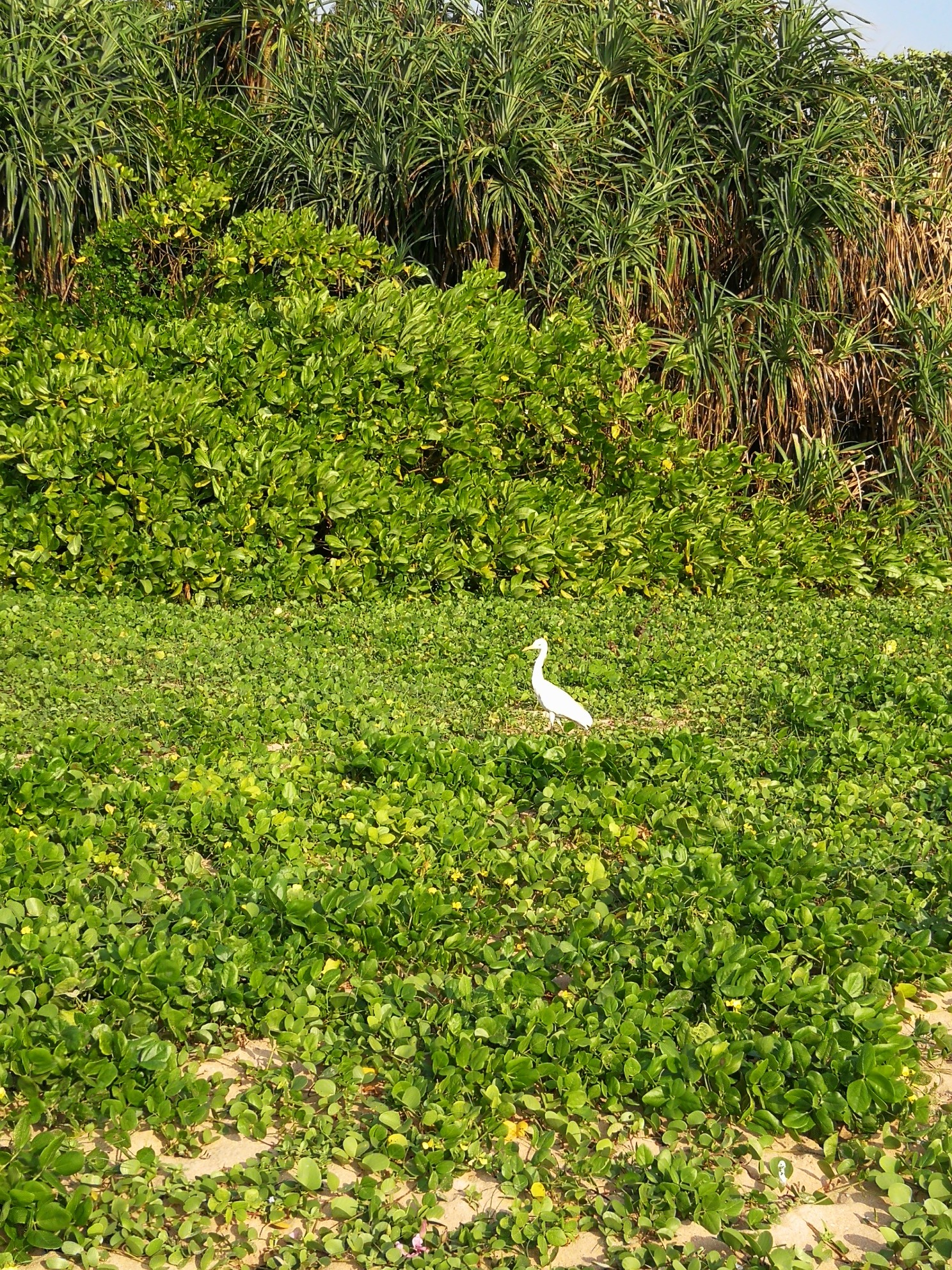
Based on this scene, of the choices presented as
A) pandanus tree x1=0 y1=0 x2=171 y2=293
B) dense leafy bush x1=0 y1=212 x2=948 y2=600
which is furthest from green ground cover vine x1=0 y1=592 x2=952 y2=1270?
pandanus tree x1=0 y1=0 x2=171 y2=293

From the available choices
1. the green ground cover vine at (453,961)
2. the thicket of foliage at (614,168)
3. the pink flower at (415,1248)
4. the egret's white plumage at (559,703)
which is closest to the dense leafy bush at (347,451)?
the thicket of foliage at (614,168)

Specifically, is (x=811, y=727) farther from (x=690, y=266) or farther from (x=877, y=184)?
(x=877, y=184)

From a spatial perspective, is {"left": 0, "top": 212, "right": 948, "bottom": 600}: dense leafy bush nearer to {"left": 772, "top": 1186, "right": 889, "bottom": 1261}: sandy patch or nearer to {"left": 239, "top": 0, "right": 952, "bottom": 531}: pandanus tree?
{"left": 239, "top": 0, "right": 952, "bottom": 531}: pandanus tree

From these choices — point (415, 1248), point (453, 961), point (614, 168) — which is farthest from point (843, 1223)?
point (614, 168)

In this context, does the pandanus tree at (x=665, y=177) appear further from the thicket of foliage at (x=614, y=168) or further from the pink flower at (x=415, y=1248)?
the pink flower at (x=415, y=1248)

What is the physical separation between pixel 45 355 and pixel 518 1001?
6.09m

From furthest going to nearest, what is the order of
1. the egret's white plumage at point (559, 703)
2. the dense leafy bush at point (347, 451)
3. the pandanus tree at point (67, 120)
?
1. the pandanus tree at point (67, 120)
2. the dense leafy bush at point (347, 451)
3. the egret's white plumage at point (559, 703)

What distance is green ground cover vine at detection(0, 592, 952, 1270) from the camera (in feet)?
9.41

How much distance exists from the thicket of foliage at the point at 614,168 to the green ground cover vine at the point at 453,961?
4.66 m

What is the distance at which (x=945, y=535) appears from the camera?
32.9ft

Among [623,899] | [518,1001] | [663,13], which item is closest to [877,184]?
[663,13]

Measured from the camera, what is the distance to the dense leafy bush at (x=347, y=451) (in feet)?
25.1

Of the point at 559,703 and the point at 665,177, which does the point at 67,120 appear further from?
the point at 559,703

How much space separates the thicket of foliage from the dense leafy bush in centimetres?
53
